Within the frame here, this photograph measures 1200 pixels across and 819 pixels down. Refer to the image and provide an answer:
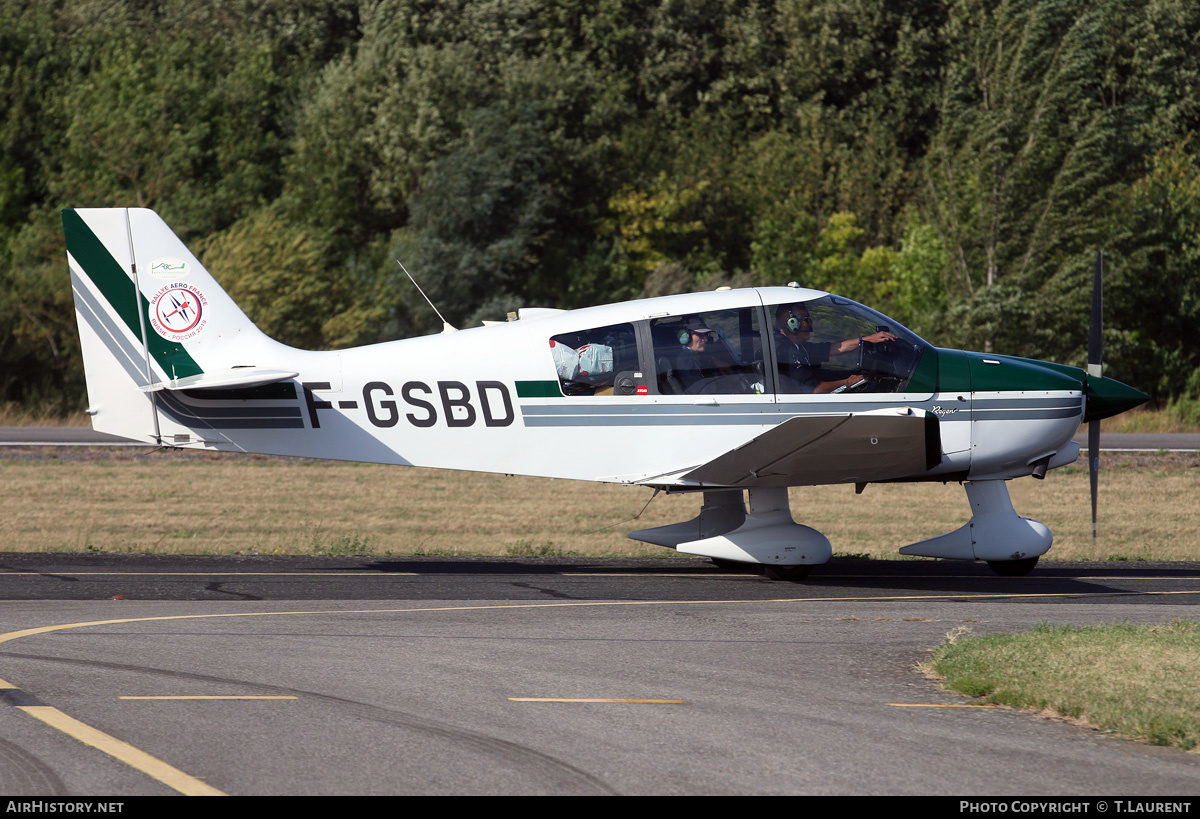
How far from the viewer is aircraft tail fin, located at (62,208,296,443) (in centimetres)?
1176

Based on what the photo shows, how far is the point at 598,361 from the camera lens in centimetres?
1158

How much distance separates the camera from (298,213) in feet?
141

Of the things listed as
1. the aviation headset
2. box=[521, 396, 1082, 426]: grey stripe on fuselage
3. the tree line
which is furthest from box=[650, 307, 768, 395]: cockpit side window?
the tree line

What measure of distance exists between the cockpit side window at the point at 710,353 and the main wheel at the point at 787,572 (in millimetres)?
1774

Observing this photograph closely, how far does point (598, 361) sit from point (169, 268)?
4.39m

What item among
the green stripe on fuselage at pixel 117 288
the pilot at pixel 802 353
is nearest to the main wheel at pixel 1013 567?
the pilot at pixel 802 353

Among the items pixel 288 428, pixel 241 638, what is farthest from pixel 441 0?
pixel 241 638

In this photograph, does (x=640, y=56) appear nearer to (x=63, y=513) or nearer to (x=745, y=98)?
(x=745, y=98)

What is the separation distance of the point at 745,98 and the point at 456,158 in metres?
14.9

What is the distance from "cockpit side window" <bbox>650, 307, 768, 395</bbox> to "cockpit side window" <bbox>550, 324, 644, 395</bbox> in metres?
0.25

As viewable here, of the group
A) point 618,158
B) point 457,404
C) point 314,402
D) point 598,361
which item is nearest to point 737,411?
point 598,361

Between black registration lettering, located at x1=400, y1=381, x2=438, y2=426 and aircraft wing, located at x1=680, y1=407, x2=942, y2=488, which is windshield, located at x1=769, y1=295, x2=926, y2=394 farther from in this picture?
black registration lettering, located at x1=400, y1=381, x2=438, y2=426

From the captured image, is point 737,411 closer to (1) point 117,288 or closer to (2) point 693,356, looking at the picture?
(2) point 693,356

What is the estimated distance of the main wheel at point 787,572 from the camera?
1173 cm
